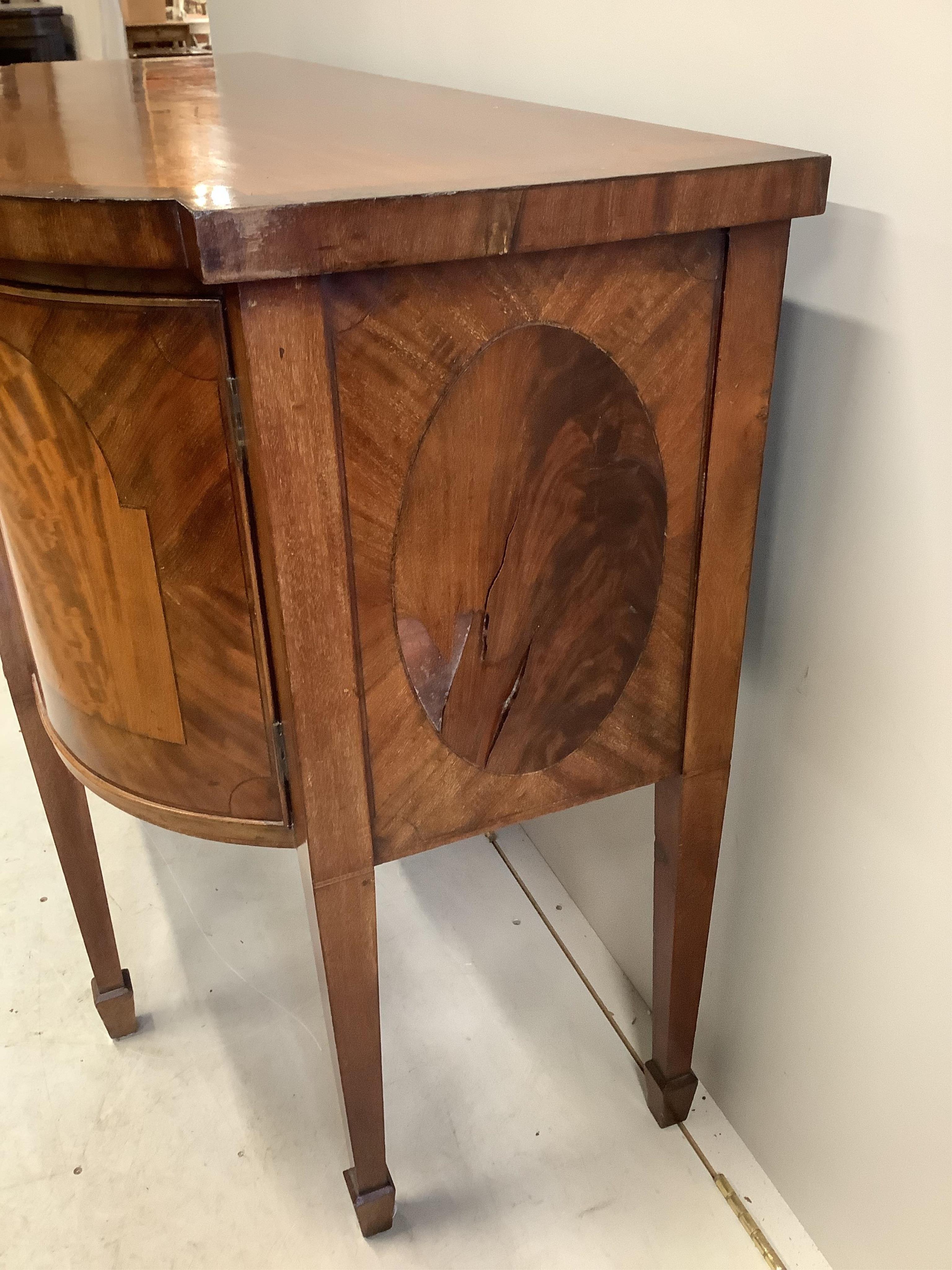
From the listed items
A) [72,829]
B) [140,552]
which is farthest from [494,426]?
[72,829]

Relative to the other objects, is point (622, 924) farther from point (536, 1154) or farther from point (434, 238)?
point (434, 238)

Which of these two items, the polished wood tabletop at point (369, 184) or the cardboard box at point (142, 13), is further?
the cardboard box at point (142, 13)

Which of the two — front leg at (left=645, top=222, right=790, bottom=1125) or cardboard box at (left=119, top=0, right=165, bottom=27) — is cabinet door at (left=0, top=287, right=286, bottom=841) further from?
cardboard box at (left=119, top=0, right=165, bottom=27)

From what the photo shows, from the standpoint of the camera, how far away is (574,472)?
0.67m

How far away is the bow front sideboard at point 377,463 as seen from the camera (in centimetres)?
56

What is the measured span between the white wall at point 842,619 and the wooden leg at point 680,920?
5 centimetres

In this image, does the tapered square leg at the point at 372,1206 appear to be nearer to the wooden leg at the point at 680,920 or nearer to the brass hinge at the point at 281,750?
the wooden leg at the point at 680,920

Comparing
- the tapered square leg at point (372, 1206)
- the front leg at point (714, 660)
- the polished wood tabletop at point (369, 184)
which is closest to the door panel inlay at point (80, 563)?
the polished wood tabletop at point (369, 184)

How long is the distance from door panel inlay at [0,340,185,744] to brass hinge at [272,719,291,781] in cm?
7

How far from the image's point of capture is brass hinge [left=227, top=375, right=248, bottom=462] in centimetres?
59

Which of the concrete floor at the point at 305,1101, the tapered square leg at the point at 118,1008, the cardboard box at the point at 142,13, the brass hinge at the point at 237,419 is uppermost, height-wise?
the cardboard box at the point at 142,13

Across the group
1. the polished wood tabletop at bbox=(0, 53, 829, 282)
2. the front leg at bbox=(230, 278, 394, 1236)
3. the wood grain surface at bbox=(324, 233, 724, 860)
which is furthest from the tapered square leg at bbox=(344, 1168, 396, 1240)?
the polished wood tabletop at bbox=(0, 53, 829, 282)

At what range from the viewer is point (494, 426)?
637mm

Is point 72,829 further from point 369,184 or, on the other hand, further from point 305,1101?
point 369,184
